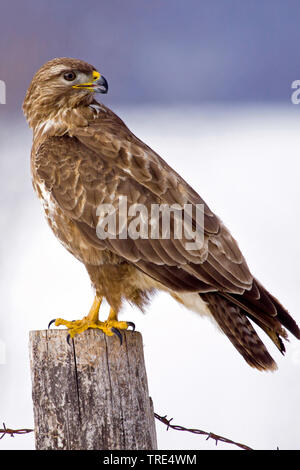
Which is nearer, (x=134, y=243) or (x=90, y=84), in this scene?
(x=134, y=243)

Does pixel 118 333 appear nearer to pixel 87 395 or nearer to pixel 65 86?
pixel 87 395

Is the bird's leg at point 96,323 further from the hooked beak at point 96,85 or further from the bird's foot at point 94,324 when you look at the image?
the hooked beak at point 96,85

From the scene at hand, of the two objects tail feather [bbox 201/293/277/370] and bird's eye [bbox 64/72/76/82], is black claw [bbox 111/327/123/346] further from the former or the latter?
bird's eye [bbox 64/72/76/82]

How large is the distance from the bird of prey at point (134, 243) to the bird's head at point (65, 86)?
10 cm

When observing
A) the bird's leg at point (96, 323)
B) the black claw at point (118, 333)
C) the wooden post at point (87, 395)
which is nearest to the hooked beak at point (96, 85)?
the bird's leg at point (96, 323)

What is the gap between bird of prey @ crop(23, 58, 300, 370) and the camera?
4195 mm

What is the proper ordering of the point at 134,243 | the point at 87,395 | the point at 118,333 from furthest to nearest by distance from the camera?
the point at 134,243 < the point at 118,333 < the point at 87,395

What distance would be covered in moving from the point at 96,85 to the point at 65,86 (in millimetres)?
227

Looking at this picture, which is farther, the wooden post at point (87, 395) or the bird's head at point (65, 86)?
the bird's head at point (65, 86)

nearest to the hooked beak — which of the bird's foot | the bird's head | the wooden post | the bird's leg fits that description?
the bird's head

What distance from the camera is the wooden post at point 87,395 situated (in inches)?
134

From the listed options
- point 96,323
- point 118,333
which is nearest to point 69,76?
point 96,323

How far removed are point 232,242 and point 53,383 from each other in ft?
5.10

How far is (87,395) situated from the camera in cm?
344
